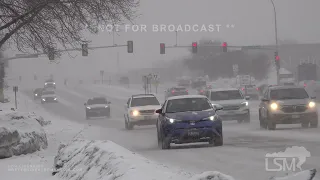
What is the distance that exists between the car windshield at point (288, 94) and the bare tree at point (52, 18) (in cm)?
662

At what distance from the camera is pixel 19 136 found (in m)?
17.8

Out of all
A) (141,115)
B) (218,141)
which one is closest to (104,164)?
(218,141)

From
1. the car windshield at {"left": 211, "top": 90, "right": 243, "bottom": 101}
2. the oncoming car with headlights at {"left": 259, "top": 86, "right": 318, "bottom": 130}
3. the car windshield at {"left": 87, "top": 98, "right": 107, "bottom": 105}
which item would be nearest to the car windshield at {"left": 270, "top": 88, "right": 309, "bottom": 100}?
the oncoming car with headlights at {"left": 259, "top": 86, "right": 318, "bottom": 130}

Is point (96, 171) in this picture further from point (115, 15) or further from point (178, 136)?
point (115, 15)

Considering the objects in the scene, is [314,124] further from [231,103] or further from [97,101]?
[97,101]

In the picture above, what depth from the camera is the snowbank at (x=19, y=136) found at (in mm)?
17234

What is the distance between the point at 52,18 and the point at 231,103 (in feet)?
39.7

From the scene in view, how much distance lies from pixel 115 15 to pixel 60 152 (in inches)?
424

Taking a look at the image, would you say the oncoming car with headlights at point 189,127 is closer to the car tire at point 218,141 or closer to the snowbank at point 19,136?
the car tire at point 218,141

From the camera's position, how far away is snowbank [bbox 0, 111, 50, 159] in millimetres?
17234

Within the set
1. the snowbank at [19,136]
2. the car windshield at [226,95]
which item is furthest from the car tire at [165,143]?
the car windshield at [226,95]

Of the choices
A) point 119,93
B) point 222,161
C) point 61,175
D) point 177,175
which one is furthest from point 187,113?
point 119,93

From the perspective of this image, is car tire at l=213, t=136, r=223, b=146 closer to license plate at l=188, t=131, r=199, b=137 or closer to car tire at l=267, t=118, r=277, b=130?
license plate at l=188, t=131, r=199, b=137

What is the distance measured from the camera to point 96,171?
34.1ft
